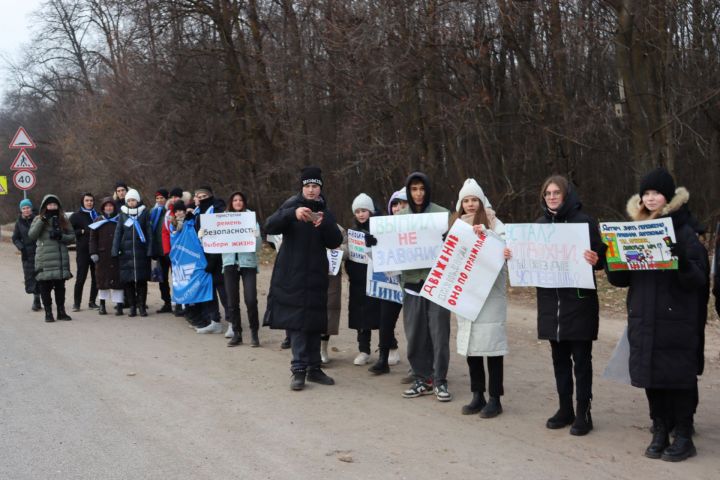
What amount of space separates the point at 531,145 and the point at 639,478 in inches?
642

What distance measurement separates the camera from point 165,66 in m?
27.0

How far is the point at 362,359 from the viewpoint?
9.49 metres

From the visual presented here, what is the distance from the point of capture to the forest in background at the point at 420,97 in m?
Answer: 16.5

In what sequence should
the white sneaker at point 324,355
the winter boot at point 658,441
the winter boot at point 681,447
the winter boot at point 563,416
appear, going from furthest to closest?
the white sneaker at point 324,355
the winter boot at point 563,416
the winter boot at point 658,441
the winter boot at point 681,447

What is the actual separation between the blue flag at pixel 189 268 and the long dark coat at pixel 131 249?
4.95 feet

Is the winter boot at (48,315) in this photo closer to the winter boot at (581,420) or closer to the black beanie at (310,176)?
the black beanie at (310,176)

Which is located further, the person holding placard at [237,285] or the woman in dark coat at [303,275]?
the person holding placard at [237,285]

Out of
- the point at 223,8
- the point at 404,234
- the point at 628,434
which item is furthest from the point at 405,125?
the point at 628,434

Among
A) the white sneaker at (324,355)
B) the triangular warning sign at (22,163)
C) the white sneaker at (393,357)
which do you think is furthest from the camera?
the triangular warning sign at (22,163)

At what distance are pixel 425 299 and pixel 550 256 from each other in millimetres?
1609

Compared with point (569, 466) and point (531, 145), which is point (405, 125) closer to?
point (531, 145)

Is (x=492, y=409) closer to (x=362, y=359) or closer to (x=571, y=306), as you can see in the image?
(x=571, y=306)

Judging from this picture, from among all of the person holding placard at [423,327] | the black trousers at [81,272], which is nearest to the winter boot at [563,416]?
the person holding placard at [423,327]

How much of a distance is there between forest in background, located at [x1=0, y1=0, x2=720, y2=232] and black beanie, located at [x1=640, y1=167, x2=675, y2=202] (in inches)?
406
